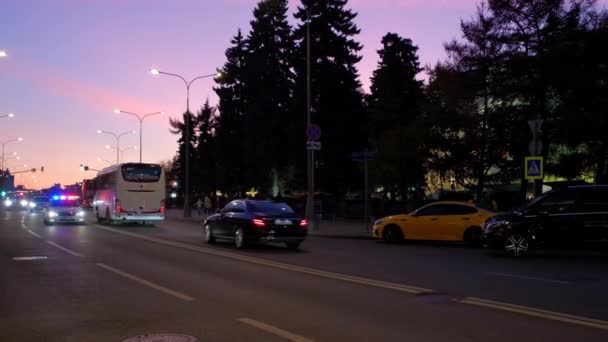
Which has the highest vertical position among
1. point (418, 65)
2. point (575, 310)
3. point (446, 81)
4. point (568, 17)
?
point (418, 65)

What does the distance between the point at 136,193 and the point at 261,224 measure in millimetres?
17203

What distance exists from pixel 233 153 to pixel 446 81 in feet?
108

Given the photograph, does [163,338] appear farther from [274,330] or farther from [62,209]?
Answer: [62,209]

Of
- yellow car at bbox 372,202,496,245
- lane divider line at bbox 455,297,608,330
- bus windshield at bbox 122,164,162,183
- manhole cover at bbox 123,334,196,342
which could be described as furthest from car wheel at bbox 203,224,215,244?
manhole cover at bbox 123,334,196,342

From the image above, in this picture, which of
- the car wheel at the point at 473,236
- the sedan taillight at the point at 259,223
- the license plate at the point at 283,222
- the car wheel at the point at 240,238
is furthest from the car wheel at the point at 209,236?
the car wheel at the point at 473,236

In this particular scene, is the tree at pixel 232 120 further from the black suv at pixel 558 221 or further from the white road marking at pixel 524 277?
the white road marking at pixel 524 277

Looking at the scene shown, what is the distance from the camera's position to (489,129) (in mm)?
28891

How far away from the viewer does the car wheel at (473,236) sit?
20627 millimetres

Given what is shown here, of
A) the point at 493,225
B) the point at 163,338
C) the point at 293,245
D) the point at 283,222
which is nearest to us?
the point at 163,338

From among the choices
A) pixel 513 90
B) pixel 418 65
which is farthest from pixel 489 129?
pixel 418 65

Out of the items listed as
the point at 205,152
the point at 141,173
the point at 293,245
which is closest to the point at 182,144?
the point at 205,152

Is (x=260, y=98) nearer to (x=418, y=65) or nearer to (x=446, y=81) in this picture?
(x=418, y=65)

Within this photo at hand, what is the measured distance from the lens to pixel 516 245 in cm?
1691

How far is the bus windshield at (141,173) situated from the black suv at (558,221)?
21.9m
